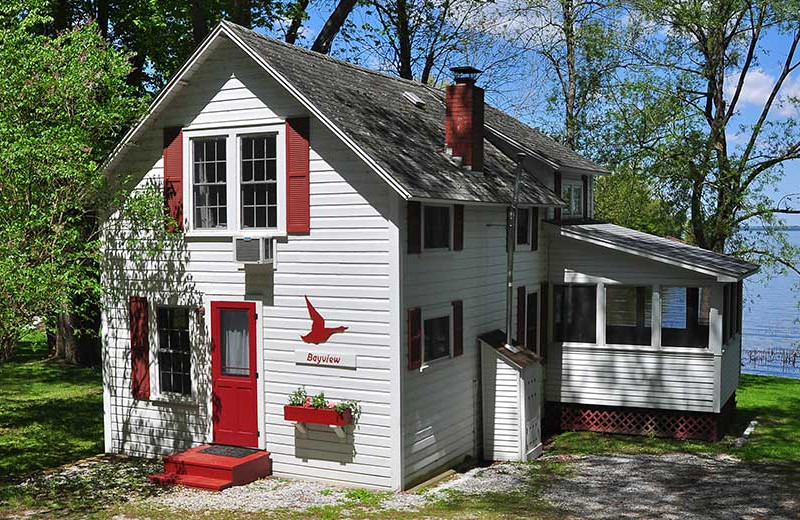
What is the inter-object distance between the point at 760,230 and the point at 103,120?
23.7 metres

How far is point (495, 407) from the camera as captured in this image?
1625cm

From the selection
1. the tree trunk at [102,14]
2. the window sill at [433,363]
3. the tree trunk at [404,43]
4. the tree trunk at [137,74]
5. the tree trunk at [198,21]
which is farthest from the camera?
the tree trunk at [404,43]

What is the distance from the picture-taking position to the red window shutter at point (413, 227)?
13680mm

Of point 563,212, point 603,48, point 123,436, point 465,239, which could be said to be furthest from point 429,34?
point 123,436

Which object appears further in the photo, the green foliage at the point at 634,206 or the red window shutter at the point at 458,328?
the green foliage at the point at 634,206

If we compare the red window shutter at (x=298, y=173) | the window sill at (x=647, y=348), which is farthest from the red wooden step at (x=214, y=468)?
the window sill at (x=647, y=348)

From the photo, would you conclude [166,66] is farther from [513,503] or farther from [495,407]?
[513,503]

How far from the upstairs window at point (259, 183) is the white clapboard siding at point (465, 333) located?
2677mm

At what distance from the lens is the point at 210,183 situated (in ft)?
49.3

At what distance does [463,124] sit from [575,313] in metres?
5.75

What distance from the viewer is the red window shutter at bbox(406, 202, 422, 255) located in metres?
13.7

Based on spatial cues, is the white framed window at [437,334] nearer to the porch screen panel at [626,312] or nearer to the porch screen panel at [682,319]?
the porch screen panel at [682,319]

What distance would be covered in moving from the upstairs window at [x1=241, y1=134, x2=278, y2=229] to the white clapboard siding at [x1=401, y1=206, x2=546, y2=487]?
8.78ft

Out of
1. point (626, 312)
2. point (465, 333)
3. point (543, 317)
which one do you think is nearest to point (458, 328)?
point (465, 333)
